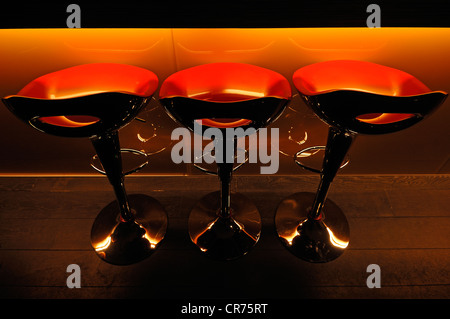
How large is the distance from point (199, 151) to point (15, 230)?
1.10m

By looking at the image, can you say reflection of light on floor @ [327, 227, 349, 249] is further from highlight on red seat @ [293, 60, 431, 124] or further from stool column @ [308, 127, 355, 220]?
highlight on red seat @ [293, 60, 431, 124]

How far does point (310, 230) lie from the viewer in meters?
1.57

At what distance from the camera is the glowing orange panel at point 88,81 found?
114cm

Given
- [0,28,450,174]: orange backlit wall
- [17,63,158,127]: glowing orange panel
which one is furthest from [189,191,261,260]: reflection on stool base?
[17,63,158,127]: glowing orange panel

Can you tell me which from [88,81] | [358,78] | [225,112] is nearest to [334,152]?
[358,78]

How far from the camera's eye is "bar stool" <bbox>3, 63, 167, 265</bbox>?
784mm

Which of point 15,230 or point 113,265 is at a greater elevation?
point 15,230

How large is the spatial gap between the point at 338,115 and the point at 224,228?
0.91 meters

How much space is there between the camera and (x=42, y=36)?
4.08 feet

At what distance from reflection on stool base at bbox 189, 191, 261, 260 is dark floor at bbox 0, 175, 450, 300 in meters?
0.05

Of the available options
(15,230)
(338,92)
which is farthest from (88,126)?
(15,230)

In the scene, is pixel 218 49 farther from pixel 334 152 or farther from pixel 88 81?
pixel 334 152
